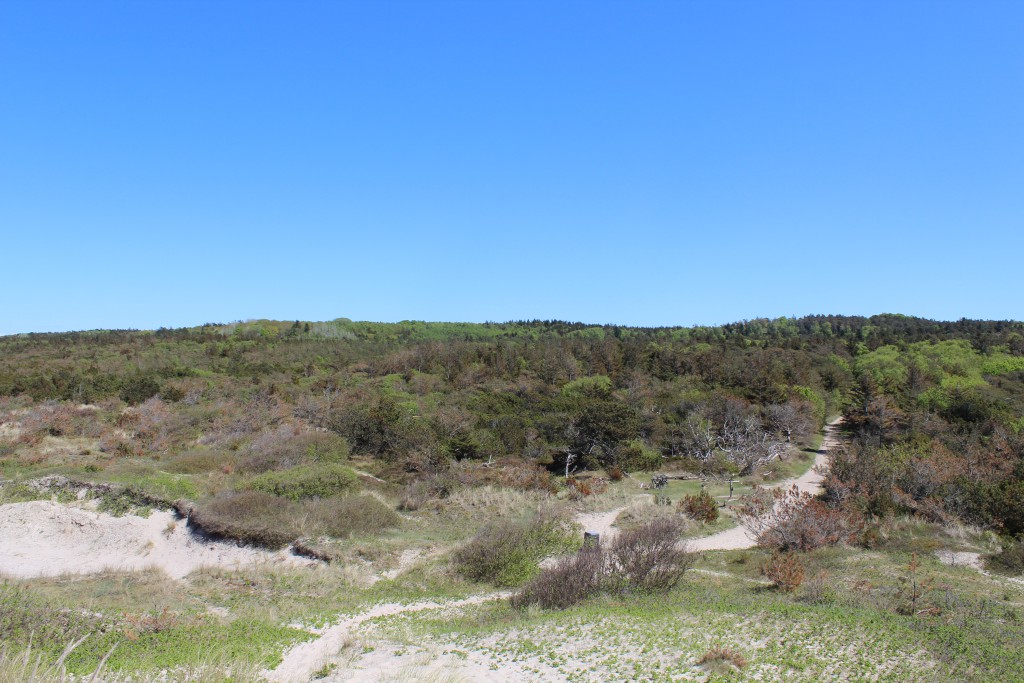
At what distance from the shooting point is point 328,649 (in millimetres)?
11000

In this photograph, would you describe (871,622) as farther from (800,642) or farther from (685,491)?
(685,491)

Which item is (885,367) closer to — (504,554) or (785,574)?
(785,574)


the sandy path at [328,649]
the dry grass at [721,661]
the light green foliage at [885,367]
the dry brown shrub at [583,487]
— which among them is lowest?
the dry brown shrub at [583,487]

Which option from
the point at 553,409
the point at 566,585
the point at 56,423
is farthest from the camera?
the point at 553,409

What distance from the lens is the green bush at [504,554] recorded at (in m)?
16.5

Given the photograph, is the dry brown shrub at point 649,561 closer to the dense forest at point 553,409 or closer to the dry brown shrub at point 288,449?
the dense forest at point 553,409

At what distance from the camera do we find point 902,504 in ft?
75.3

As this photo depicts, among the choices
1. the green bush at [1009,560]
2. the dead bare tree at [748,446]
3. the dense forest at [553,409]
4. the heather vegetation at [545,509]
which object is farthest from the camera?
the dead bare tree at [748,446]

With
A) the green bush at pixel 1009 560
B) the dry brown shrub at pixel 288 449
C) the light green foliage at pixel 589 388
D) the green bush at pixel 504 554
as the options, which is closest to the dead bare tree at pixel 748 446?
the light green foliage at pixel 589 388

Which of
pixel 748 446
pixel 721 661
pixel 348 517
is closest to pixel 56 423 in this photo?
pixel 348 517

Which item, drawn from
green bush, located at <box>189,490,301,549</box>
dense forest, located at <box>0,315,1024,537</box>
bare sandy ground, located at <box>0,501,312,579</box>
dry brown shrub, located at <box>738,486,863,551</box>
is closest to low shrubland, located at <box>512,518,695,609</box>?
dry brown shrub, located at <box>738,486,863,551</box>

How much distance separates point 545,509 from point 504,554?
5.90 meters

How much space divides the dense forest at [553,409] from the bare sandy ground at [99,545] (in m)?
4.76

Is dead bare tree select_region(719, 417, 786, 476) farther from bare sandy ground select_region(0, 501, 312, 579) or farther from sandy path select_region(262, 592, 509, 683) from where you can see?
bare sandy ground select_region(0, 501, 312, 579)
